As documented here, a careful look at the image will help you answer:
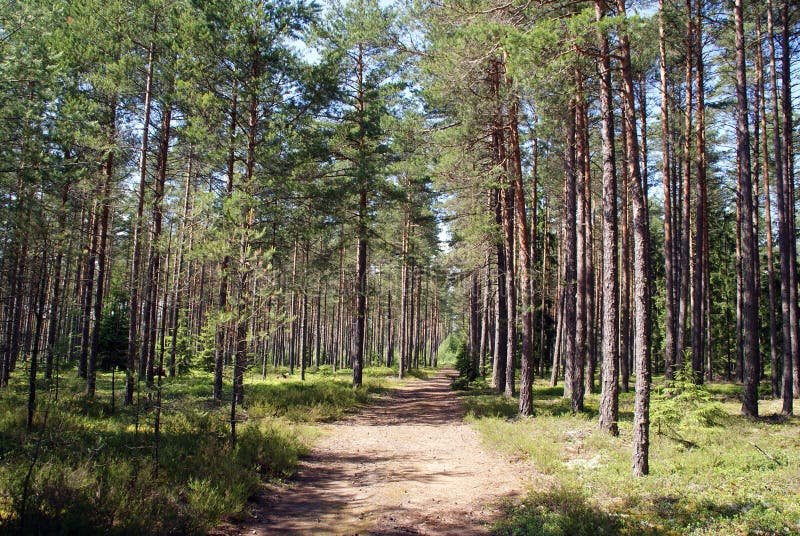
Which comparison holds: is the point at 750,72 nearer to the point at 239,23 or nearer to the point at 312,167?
the point at 312,167

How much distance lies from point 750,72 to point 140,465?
23.6m

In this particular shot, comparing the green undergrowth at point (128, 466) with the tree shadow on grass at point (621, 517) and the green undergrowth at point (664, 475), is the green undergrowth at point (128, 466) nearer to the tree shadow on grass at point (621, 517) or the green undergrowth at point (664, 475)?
the tree shadow on grass at point (621, 517)

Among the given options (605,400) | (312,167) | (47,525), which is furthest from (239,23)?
(605,400)

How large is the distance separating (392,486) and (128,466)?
3949 mm

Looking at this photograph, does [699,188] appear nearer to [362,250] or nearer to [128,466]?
[362,250]

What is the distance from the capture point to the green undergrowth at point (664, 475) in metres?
5.45

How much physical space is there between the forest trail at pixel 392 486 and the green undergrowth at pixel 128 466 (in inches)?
21.1

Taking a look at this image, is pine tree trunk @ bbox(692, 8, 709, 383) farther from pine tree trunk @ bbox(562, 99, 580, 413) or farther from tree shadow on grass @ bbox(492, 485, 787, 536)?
tree shadow on grass @ bbox(492, 485, 787, 536)

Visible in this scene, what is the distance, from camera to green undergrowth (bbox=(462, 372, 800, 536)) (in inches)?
215

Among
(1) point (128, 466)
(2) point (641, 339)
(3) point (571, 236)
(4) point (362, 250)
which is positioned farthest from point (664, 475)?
(4) point (362, 250)

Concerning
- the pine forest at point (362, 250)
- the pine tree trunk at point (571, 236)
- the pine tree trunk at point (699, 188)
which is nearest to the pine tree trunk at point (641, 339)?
the pine forest at point (362, 250)

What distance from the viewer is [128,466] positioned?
6.34m

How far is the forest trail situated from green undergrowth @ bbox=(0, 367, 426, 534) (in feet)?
1.76

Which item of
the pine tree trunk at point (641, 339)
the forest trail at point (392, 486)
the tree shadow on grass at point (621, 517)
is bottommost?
the forest trail at point (392, 486)
